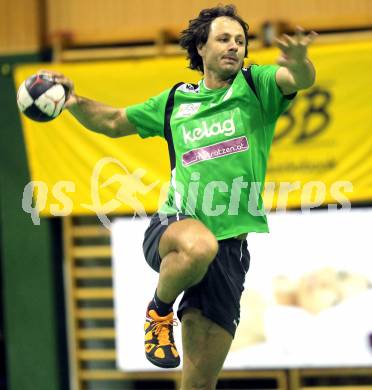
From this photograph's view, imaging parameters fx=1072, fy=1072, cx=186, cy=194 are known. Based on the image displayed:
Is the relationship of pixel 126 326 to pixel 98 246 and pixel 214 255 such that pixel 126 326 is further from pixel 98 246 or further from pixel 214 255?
pixel 214 255

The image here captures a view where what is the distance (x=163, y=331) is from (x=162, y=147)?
11.8 feet

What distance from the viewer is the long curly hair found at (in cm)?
541

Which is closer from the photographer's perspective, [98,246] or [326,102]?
[326,102]

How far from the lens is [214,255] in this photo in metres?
4.92

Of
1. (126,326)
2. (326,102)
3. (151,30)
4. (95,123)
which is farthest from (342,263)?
(95,123)

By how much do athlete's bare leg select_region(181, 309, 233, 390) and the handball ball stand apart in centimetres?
121

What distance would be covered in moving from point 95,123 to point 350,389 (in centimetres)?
412

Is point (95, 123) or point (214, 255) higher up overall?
point (95, 123)

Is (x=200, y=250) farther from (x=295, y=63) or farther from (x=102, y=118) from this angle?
(x=102, y=118)

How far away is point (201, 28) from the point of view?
5.46m

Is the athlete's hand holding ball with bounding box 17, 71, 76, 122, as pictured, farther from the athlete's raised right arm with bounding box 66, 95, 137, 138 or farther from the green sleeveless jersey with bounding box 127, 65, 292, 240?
the green sleeveless jersey with bounding box 127, 65, 292, 240

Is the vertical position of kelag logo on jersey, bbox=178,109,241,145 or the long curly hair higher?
the long curly hair

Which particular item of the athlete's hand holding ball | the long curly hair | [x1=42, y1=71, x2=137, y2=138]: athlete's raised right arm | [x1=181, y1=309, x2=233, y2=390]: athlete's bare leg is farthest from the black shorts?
the long curly hair

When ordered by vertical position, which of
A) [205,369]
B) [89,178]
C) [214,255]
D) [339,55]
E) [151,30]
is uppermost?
[151,30]
